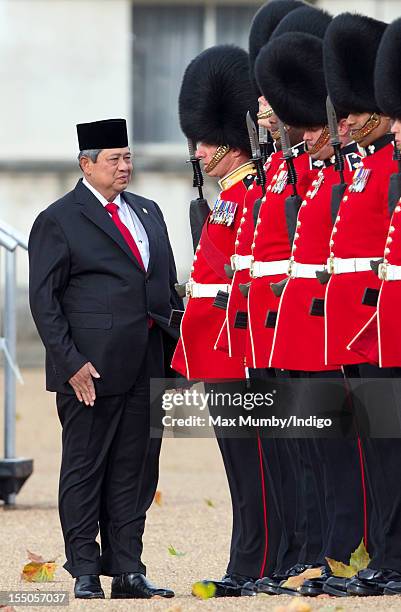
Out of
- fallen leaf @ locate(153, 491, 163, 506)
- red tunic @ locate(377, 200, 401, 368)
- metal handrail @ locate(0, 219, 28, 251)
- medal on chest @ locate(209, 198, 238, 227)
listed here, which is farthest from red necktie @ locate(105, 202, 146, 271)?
fallen leaf @ locate(153, 491, 163, 506)

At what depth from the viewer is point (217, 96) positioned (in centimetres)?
690

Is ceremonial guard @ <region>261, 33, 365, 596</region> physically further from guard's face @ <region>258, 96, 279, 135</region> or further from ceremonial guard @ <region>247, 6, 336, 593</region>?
guard's face @ <region>258, 96, 279, 135</region>

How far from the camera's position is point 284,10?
699 cm

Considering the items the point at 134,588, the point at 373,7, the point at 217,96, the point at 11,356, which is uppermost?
the point at 373,7

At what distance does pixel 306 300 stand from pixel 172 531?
254 cm

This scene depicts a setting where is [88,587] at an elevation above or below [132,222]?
below

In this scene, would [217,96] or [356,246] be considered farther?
[217,96]

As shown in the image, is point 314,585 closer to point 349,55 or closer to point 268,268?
point 268,268

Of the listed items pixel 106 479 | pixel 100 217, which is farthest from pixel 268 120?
pixel 106 479

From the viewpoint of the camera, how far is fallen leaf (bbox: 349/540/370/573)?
19.3 feet

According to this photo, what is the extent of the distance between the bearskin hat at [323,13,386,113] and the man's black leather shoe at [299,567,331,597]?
148 cm

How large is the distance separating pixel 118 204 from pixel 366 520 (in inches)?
58.2

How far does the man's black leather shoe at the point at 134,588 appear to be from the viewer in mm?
6271

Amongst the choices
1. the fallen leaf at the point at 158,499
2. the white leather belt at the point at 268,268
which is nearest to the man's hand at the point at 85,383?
the white leather belt at the point at 268,268
